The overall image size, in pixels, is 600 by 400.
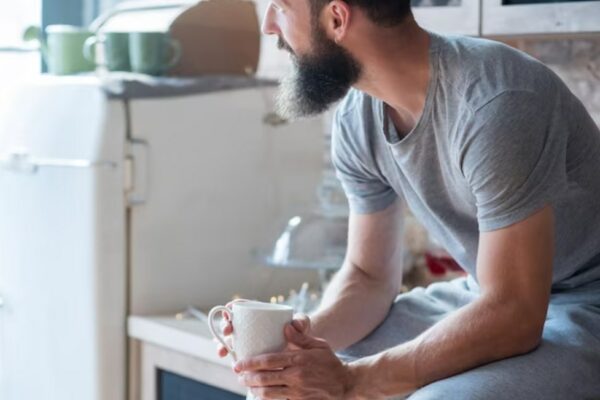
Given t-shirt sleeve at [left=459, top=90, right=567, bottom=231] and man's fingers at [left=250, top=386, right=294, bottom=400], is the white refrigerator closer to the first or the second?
man's fingers at [left=250, top=386, right=294, bottom=400]

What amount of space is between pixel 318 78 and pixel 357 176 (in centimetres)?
21

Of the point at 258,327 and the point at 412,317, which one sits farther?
the point at 412,317

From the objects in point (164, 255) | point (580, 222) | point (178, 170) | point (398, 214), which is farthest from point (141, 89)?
point (580, 222)

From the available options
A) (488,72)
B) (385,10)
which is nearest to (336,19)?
(385,10)

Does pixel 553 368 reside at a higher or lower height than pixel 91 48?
lower

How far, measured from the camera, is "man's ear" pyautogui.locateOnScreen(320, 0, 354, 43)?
Answer: 181cm

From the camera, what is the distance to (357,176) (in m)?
2.01

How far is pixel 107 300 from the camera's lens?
8.90 ft

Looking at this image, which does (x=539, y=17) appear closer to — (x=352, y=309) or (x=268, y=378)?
(x=352, y=309)

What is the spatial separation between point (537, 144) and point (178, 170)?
1276 millimetres

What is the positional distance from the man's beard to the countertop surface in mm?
655

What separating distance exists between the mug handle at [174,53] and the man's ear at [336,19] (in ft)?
3.54

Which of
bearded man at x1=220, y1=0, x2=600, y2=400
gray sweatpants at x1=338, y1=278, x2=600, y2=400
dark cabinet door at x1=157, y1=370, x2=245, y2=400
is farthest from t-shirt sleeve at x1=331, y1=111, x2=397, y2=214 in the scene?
dark cabinet door at x1=157, y1=370, x2=245, y2=400

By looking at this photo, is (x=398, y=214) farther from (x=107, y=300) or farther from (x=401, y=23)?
(x=107, y=300)
